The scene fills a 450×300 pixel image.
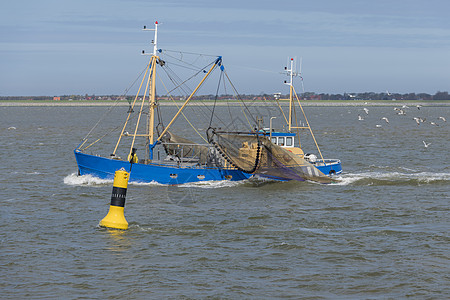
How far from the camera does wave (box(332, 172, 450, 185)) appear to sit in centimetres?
4241

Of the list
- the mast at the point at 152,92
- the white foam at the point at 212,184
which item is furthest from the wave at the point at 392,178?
the mast at the point at 152,92

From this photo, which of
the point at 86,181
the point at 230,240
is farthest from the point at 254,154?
the point at 230,240

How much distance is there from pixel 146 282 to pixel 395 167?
118 feet

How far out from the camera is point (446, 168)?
5128 centimetres

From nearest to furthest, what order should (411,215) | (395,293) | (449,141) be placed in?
(395,293) < (411,215) < (449,141)

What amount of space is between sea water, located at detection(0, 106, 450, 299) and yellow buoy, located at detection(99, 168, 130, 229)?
0.37 meters

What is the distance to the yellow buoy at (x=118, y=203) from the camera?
84.7ft

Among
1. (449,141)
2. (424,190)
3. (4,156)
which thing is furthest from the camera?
(449,141)

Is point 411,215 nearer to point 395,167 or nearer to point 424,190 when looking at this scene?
point 424,190

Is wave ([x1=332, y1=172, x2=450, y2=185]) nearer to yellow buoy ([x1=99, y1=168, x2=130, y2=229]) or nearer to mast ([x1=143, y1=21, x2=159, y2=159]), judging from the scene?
mast ([x1=143, y1=21, x2=159, y2=159])

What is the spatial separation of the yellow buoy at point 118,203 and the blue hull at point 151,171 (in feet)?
40.8

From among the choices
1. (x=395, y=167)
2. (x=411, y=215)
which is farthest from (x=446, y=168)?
(x=411, y=215)

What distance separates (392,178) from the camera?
44375mm

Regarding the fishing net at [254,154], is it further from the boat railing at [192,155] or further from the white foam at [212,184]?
the white foam at [212,184]
